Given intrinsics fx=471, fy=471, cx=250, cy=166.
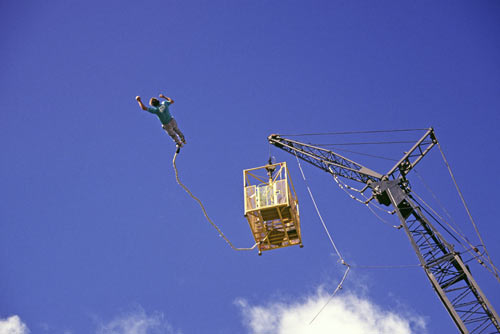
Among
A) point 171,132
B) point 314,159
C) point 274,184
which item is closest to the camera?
point 171,132

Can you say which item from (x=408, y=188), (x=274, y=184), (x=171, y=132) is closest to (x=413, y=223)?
(x=408, y=188)

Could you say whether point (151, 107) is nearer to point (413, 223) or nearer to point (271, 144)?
point (413, 223)

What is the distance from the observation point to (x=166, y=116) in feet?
46.2

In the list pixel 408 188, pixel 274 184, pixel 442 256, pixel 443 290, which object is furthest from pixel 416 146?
pixel 274 184

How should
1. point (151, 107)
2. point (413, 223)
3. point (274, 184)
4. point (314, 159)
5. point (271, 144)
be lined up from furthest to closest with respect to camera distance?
point (271, 144) < point (314, 159) < point (413, 223) < point (274, 184) < point (151, 107)

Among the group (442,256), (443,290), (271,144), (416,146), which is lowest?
(443,290)

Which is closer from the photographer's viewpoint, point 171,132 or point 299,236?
point 171,132

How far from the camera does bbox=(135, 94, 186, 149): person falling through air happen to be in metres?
13.5

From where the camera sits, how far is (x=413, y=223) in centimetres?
2636

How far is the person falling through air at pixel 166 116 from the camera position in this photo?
13.5 metres

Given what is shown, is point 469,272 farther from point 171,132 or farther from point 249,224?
point 171,132

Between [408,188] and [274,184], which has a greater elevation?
[408,188]

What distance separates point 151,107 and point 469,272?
19203 millimetres

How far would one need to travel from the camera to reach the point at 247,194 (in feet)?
61.4
